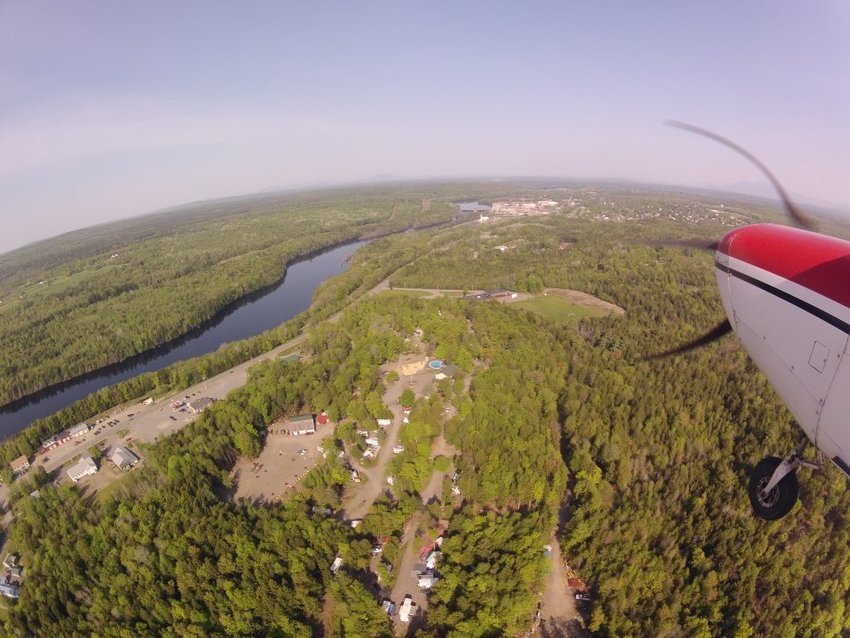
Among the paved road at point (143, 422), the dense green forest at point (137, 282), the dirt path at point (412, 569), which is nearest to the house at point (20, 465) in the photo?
the paved road at point (143, 422)

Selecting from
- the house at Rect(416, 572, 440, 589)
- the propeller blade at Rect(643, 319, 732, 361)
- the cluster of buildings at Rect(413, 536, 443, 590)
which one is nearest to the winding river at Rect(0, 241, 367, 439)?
the cluster of buildings at Rect(413, 536, 443, 590)

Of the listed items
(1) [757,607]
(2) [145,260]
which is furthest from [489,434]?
(2) [145,260]

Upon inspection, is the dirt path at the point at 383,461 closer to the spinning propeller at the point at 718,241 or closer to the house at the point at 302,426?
the house at the point at 302,426

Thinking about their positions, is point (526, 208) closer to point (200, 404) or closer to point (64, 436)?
point (200, 404)

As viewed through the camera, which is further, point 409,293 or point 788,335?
point 409,293

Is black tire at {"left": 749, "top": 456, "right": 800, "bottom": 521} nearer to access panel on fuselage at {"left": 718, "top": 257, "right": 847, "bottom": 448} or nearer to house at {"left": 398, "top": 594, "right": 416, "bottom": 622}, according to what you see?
access panel on fuselage at {"left": 718, "top": 257, "right": 847, "bottom": 448}

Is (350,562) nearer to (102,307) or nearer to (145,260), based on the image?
(102,307)

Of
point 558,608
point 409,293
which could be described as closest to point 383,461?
point 558,608
